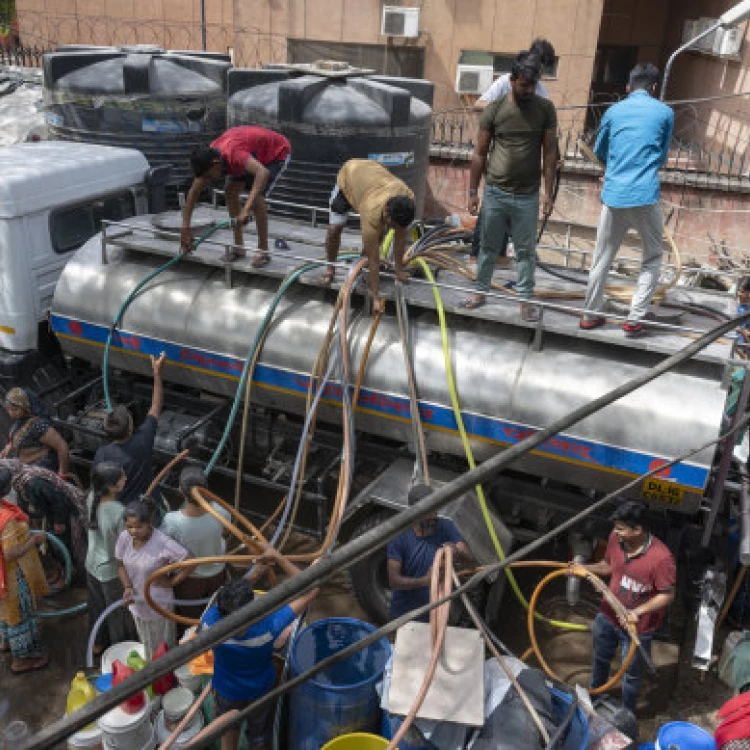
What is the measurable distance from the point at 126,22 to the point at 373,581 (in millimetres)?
19795

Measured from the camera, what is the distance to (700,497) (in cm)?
545

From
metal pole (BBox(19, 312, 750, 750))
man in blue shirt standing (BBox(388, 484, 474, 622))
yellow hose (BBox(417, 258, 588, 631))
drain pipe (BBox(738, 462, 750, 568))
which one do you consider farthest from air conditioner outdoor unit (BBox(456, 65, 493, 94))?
metal pole (BBox(19, 312, 750, 750))

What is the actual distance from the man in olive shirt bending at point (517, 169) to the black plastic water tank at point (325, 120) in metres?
4.10

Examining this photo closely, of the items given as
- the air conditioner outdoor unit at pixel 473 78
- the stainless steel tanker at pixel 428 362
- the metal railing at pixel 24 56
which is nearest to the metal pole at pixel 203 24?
the metal railing at pixel 24 56

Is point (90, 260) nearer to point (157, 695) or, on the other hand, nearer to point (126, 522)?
point (126, 522)

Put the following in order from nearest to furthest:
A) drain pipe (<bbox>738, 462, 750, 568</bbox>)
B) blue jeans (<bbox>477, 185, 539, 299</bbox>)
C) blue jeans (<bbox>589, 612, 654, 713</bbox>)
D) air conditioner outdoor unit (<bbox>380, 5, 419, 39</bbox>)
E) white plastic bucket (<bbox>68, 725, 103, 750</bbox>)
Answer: white plastic bucket (<bbox>68, 725, 103, 750</bbox>)
blue jeans (<bbox>589, 612, 654, 713</bbox>)
drain pipe (<bbox>738, 462, 750, 568</bbox>)
blue jeans (<bbox>477, 185, 539, 299</bbox>)
air conditioner outdoor unit (<bbox>380, 5, 419, 39</bbox>)

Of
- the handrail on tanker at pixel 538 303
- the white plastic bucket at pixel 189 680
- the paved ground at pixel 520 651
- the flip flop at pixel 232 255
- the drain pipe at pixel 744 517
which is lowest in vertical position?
the paved ground at pixel 520 651

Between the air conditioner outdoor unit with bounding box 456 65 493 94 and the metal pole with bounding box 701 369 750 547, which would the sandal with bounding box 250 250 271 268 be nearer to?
the metal pole with bounding box 701 369 750 547

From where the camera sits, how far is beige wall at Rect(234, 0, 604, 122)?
1734 cm

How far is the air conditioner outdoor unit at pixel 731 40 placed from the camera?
50.3 feet

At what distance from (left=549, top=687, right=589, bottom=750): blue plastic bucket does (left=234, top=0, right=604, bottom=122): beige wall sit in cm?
1596

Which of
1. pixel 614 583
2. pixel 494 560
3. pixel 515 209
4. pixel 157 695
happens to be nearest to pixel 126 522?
pixel 157 695

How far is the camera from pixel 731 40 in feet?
50.7

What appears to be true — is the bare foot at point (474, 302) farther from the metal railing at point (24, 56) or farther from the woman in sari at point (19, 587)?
the metal railing at point (24, 56)
